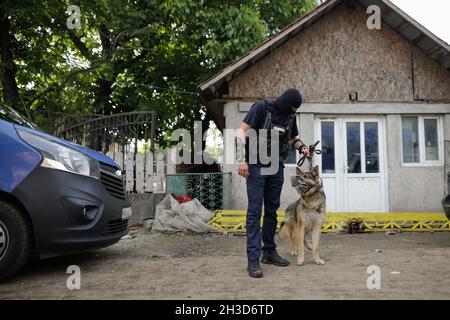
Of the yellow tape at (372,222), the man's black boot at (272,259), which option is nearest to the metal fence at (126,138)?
the yellow tape at (372,222)

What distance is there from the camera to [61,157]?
3.64 metres

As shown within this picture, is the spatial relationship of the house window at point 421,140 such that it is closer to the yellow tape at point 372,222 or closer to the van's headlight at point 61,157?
the yellow tape at point 372,222

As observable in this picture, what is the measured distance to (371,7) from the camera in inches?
346

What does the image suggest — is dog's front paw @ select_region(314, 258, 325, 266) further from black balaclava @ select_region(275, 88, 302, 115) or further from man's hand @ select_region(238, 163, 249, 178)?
black balaclava @ select_region(275, 88, 302, 115)

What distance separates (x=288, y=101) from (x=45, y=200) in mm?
2756

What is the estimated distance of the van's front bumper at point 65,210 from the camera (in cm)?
343

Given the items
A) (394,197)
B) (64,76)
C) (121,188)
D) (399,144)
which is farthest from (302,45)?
(64,76)

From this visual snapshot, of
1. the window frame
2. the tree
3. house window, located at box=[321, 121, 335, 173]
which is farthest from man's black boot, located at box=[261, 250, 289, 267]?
the tree

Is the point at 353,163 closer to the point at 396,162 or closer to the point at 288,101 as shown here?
the point at 396,162

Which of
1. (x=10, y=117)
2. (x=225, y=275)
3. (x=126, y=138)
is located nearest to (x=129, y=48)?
(x=126, y=138)

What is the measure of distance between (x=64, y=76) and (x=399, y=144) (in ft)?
32.0

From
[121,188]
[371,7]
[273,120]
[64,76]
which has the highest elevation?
[371,7]

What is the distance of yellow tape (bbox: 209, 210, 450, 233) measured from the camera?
277 inches
